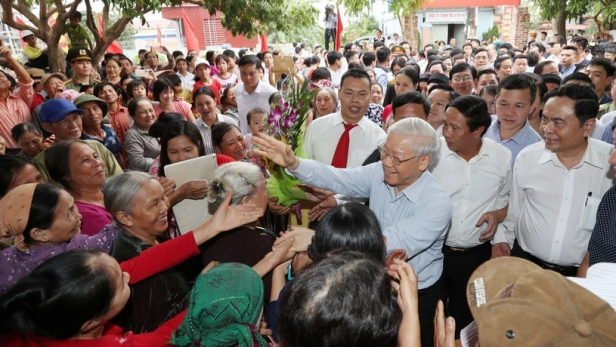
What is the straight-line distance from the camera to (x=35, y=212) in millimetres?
1885

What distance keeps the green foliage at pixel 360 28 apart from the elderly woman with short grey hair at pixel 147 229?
99.3 feet

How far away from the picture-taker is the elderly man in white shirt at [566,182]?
2.46 metres

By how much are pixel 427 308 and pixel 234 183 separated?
1290mm

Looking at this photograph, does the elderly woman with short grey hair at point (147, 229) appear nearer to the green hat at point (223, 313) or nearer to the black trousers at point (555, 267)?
the green hat at point (223, 313)

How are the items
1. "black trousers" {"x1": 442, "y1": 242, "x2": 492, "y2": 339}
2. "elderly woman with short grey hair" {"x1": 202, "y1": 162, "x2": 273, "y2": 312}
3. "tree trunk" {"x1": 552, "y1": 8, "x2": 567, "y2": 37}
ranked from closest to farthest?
"elderly woman with short grey hair" {"x1": 202, "y1": 162, "x2": 273, "y2": 312} < "black trousers" {"x1": 442, "y1": 242, "x2": 492, "y2": 339} < "tree trunk" {"x1": 552, "y1": 8, "x2": 567, "y2": 37}

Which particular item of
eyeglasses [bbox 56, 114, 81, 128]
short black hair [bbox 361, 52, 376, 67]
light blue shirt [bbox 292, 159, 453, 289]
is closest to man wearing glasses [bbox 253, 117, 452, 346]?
light blue shirt [bbox 292, 159, 453, 289]

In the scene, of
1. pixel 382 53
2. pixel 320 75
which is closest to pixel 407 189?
pixel 320 75

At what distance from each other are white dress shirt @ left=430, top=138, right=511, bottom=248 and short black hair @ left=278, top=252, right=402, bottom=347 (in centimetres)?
178

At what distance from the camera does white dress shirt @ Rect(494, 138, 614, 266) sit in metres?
2.47

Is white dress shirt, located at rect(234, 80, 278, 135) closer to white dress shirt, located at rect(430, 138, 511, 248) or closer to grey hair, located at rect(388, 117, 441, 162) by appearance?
white dress shirt, located at rect(430, 138, 511, 248)

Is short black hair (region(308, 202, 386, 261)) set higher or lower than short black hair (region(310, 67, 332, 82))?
lower

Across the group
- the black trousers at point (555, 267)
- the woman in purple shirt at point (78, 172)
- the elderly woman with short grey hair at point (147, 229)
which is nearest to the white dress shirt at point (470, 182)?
the black trousers at point (555, 267)

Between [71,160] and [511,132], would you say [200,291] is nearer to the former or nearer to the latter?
[71,160]

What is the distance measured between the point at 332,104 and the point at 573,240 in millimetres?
2704
